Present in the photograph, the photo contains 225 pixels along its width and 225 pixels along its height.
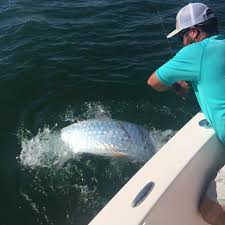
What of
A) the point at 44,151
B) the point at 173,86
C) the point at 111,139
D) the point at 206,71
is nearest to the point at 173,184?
the point at 206,71

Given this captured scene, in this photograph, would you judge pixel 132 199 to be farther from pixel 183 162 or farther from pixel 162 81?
pixel 162 81

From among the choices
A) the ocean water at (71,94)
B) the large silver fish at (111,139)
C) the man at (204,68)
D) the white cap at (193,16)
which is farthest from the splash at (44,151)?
the white cap at (193,16)

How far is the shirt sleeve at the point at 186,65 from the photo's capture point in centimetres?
307

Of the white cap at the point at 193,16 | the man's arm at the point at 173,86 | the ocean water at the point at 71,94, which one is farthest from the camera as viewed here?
the ocean water at the point at 71,94

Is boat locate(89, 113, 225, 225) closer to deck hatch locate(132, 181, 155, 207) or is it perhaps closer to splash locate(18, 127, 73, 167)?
deck hatch locate(132, 181, 155, 207)

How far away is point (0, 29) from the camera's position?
349 inches

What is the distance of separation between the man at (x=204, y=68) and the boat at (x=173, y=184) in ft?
0.41

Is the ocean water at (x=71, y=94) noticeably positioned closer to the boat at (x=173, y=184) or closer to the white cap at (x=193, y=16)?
the boat at (x=173, y=184)

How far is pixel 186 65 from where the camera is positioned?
10.2ft

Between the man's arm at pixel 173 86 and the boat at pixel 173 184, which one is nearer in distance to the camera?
the boat at pixel 173 184

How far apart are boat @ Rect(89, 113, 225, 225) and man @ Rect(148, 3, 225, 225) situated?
12 centimetres

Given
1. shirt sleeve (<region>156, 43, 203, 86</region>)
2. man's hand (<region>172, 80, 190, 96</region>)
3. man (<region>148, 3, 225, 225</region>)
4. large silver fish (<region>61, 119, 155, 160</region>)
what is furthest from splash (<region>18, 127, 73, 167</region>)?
shirt sleeve (<region>156, 43, 203, 86</region>)

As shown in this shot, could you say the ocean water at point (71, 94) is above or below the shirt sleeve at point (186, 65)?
below

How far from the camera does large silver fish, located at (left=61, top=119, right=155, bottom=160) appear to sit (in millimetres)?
5066
